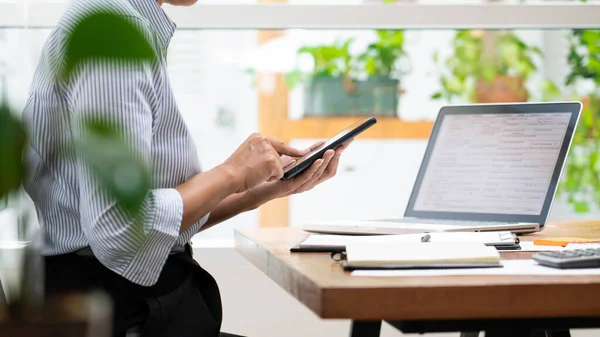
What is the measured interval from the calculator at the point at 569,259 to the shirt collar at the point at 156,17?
72cm

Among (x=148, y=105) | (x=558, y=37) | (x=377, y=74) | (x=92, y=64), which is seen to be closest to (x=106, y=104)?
(x=148, y=105)

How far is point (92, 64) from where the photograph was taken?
1.10 ft

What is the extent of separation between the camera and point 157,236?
1.05 metres

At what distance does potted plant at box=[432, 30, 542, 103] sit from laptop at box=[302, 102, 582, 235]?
64 cm

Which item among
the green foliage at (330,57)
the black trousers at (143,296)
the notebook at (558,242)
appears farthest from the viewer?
the green foliage at (330,57)

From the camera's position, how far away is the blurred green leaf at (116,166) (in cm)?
34

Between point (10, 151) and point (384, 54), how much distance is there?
6.73ft

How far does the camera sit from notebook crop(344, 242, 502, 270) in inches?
36.8

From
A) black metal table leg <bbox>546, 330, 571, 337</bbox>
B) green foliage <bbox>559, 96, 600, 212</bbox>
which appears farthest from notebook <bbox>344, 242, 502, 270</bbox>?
green foliage <bbox>559, 96, 600, 212</bbox>

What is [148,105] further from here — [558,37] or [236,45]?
[558,37]

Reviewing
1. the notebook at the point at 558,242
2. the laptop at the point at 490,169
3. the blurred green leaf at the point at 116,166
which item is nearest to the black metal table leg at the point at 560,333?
the laptop at the point at 490,169

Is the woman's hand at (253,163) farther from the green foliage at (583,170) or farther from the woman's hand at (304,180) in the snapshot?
the green foliage at (583,170)

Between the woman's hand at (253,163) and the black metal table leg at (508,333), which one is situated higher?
the woman's hand at (253,163)

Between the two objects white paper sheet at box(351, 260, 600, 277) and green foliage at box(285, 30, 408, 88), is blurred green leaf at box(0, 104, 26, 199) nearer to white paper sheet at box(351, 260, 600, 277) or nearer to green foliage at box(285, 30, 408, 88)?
white paper sheet at box(351, 260, 600, 277)
